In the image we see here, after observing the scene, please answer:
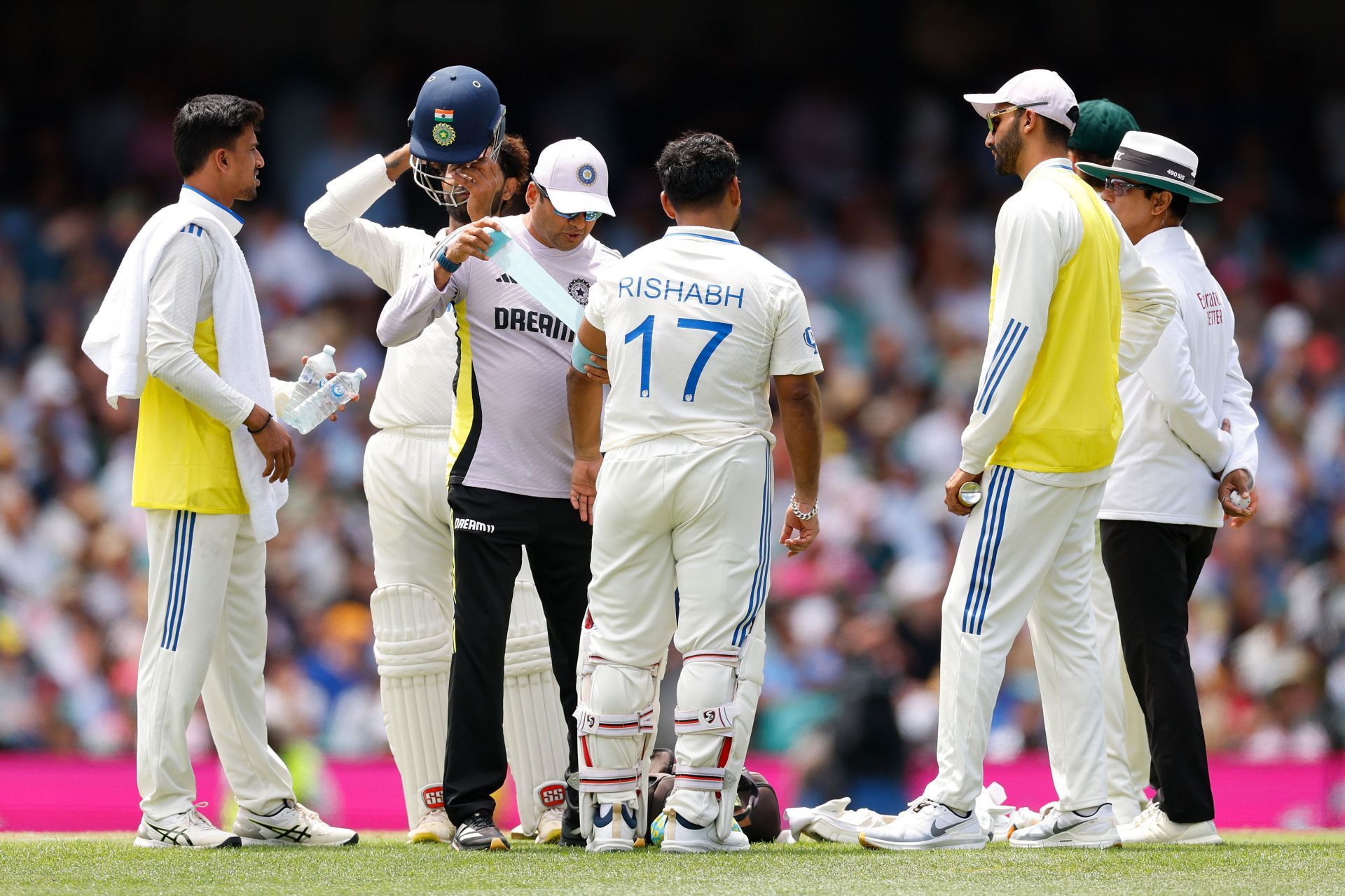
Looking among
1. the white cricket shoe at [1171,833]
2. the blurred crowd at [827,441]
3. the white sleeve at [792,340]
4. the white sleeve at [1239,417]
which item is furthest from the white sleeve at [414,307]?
the blurred crowd at [827,441]

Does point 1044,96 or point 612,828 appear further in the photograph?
point 1044,96

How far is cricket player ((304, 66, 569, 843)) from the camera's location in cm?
625

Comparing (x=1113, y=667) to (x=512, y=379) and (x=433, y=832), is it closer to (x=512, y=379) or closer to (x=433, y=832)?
(x=512, y=379)

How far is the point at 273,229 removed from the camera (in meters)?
13.6

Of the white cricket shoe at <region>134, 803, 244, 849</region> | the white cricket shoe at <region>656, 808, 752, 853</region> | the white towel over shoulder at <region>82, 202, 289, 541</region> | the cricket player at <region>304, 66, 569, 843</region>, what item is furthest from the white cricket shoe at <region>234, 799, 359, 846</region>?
the white cricket shoe at <region>656, 808, 752, 853</region>

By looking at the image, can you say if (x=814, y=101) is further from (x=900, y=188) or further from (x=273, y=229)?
(x=273, y=229)

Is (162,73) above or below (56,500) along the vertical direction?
above

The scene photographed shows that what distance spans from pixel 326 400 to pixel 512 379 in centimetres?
68

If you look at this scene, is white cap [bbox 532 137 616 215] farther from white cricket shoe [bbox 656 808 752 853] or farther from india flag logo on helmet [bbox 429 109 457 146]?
white cricket shoe [bbox 656 808 752 853]

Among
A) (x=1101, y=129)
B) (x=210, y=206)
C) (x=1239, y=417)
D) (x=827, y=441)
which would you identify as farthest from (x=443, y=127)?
(x=827, y=441)

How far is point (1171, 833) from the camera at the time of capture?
5688mm

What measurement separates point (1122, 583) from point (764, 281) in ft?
5.24

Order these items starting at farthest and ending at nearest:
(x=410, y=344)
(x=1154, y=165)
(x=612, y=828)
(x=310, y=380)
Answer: (x=410, y=344)
(x=310, y=380)
(x=1154, y=165)
(x=612, y=828)

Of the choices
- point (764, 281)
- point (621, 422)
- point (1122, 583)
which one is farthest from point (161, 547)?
point (1122, 583)
